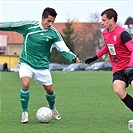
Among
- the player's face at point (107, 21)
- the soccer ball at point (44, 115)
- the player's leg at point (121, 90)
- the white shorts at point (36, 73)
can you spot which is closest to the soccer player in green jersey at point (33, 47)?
the white shorts at point (36, 73)

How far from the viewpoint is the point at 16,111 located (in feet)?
36.8

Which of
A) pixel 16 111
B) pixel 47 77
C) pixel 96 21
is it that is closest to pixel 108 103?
pixel 16 111

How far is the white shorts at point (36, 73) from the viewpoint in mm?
9195

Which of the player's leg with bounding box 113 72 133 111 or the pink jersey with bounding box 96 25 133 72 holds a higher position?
the pink jersey with bounding box 96 25 133 72

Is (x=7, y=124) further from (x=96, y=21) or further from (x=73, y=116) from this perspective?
(x=96, y=21)

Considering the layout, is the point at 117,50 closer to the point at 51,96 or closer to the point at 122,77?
the point at 122,77

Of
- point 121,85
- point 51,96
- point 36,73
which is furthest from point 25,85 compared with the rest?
A: point 121,85

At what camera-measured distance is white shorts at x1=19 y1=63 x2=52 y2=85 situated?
920cm

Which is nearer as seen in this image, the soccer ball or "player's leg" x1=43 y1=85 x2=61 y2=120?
the soccer ball

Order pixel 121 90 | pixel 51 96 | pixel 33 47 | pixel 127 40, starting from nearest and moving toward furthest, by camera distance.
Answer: pixel 127 40
pixel 121 90
pixel 33 47
pixel 51 96

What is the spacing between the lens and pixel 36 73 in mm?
9328

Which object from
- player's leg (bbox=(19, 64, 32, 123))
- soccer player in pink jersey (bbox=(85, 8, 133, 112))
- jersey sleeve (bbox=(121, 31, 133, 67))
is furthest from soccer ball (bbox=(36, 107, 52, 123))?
jersey sleeve (bbox=(121, 31, 133, 67))

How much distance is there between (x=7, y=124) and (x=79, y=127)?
1.38m

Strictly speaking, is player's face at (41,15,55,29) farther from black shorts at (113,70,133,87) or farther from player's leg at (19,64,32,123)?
black shorts at (113,70,133,87)
